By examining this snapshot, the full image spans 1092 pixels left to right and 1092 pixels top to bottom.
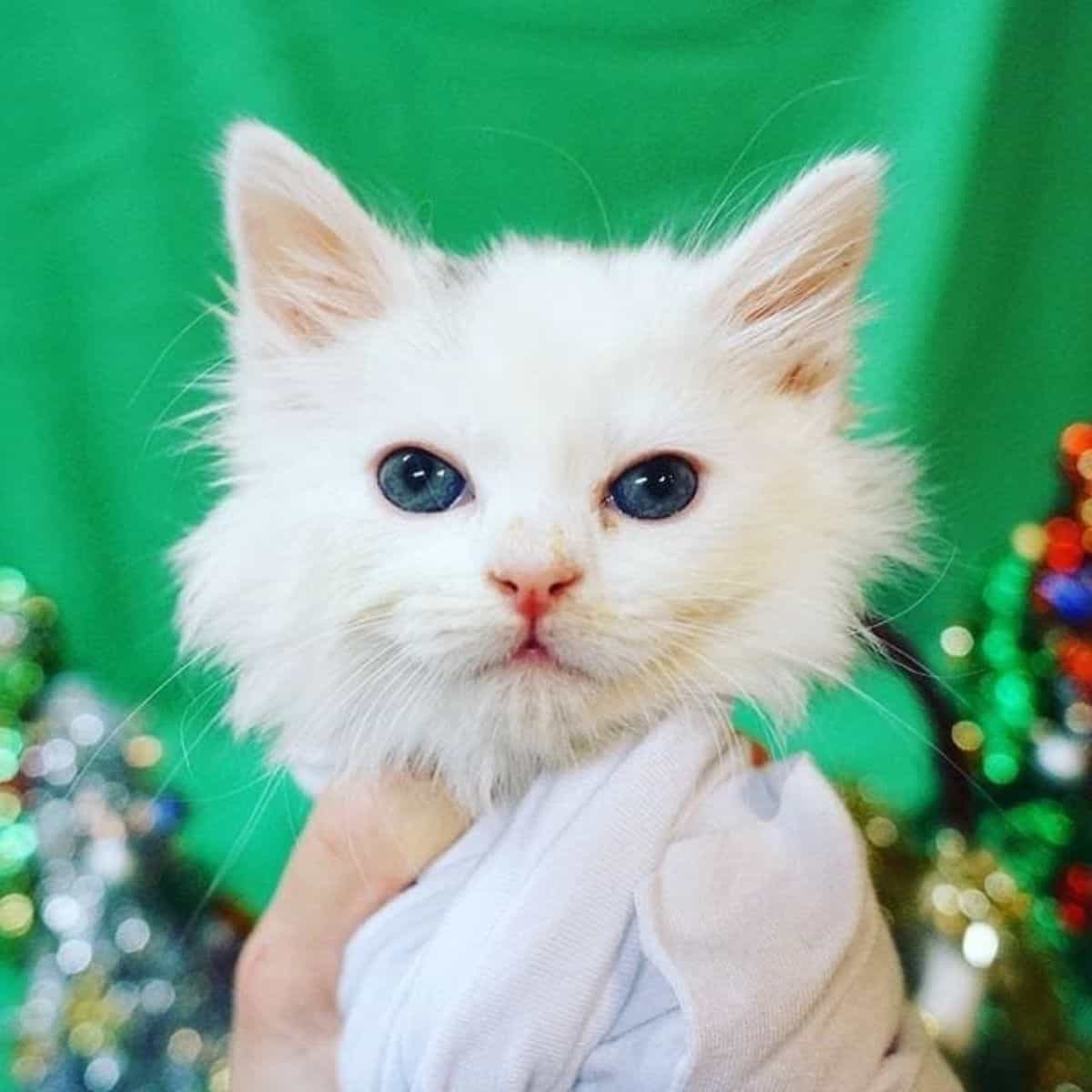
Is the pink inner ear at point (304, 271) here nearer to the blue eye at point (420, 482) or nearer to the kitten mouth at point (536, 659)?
the blue eye at point (420, 482)

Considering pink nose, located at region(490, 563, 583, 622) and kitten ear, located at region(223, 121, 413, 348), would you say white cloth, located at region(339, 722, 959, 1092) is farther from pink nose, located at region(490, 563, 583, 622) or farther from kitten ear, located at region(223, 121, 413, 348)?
kitten ear, located at region(223, 121, 413, 348)

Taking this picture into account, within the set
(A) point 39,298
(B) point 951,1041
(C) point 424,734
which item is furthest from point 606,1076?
(A) point 39,298

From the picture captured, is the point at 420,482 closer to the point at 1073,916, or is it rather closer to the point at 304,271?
the point at 304,271

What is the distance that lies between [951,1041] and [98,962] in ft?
1.94

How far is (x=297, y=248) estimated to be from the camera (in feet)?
2.43

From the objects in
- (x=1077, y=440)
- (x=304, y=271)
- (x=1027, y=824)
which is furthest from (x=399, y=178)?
(x=1027, y=824)

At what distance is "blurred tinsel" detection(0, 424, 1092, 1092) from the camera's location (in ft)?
2.86

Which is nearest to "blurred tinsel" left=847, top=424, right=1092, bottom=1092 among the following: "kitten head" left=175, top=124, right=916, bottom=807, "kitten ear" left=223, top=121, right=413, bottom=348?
"kitten head" left=175, top=124, right=916, bottom=807

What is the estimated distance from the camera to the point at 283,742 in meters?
0.81

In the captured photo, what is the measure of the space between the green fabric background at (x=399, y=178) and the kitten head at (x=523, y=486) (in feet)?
0.29

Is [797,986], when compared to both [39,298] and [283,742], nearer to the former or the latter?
[283,742]

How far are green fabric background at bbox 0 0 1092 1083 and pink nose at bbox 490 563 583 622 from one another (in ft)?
1.02

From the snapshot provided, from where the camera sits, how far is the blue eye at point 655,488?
70 centimetres

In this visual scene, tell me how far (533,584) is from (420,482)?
0.11m
